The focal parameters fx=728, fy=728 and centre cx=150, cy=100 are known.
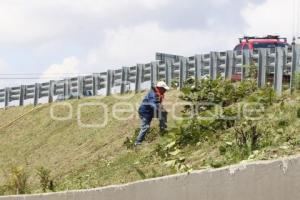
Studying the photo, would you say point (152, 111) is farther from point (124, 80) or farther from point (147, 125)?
point (124, 80)

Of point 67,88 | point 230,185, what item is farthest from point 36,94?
point 230,185

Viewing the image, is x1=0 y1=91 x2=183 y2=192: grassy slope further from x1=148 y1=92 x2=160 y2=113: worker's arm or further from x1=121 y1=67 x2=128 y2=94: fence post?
x1=148 y1=92 x2=160 y2=113: worker's arm

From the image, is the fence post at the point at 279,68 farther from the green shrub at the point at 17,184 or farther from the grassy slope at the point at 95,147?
the green shrub at the point at 17,184

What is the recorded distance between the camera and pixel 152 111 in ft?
51.4

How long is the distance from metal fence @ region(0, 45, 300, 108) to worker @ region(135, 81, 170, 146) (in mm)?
1620

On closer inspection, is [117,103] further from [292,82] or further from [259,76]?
[292,82]

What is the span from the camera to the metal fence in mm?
16281

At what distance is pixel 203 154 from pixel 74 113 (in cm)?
1433

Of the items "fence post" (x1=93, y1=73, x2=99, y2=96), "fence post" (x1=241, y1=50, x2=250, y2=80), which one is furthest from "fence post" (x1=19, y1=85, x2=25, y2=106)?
"fence post" (x1=241, y1=50, x2=250, y2=80)

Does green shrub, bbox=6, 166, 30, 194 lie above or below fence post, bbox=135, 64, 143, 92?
below

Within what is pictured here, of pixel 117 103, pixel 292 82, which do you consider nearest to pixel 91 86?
pixel 117 103

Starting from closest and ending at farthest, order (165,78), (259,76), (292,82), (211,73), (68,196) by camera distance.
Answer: (68,196), (292,82), (259,76), (211,73), (165,78)

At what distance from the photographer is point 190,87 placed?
15.7m

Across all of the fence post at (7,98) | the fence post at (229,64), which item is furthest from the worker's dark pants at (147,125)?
the fence post at (7,98)
